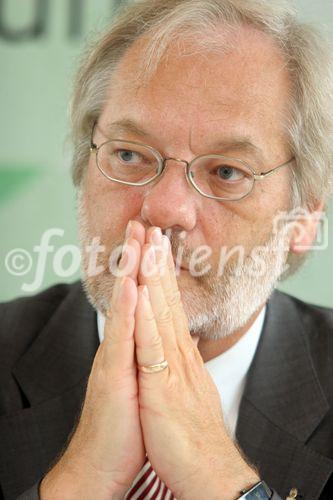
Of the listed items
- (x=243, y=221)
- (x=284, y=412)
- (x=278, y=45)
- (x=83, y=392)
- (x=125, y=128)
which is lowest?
(x=284, y=412)

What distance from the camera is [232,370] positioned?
2.09m

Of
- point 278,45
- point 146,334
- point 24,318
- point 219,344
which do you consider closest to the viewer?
point 146,334

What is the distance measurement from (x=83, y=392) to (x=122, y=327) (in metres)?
0.48

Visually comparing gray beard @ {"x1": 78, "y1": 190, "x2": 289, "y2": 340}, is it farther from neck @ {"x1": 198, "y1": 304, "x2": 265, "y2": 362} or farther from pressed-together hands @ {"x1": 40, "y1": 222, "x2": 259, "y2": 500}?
pressed-together hands @ {"x1": 40, "y1": 222, "x2": 259, "y2": 500}

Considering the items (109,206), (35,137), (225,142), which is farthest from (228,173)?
(35,137)

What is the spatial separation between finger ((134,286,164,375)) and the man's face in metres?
0.22

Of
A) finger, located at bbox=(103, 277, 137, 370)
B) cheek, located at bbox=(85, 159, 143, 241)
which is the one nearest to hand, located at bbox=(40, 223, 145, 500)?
finger, located at bbox=(103, 277, 137, 370)

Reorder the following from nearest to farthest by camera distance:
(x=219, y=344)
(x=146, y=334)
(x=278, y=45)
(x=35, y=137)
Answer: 1. (x=146, y=334)
2. (x=278, y=45)
3. (x=219, y=344)
4. (x=35, y=137)

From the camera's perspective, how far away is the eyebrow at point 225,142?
1.81m

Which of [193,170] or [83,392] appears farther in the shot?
[83,392]

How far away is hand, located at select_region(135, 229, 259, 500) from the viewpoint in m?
1.57

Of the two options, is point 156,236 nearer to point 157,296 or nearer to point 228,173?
point 157,296

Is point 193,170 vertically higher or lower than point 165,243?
higher

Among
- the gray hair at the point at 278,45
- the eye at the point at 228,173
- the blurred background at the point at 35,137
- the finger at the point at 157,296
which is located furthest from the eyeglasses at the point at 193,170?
the blurred background at the point at 35,137
